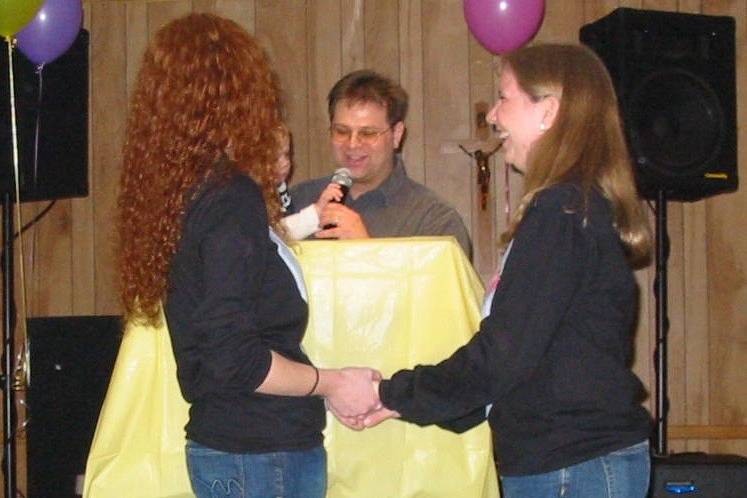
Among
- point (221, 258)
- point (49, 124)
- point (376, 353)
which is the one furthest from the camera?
point (49, 124)

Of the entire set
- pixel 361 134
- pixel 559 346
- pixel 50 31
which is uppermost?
pixel 50 31

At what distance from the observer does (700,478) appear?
320 cm

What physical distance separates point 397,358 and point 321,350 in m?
0.14

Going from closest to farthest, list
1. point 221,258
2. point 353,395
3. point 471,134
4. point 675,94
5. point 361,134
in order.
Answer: point 221,258 → point 353,395 → point 361,134 → point 675,94 → point 471,134

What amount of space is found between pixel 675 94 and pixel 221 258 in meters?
2.55

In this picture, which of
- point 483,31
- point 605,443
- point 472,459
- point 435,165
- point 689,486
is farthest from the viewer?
point 435,165

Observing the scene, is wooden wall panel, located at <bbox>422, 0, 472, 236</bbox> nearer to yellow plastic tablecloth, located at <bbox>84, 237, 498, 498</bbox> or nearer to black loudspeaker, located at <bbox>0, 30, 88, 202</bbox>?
black loudspeaker, located at <bbox>0, 30, 88, 202</bbox>

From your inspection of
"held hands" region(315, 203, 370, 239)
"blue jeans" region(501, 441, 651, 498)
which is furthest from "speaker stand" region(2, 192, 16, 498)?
"blue jeans" region(501, 441, 651, 498)

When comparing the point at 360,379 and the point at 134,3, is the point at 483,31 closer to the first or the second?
the point at 134,3

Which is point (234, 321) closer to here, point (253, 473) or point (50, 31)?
point (253, 473)

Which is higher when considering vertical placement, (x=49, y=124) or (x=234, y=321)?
(x=49, y=124)

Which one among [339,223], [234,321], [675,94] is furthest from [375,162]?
[234,321]

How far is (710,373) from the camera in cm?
414

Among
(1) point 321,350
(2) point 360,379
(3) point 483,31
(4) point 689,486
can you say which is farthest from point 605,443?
(3) point 483,31
